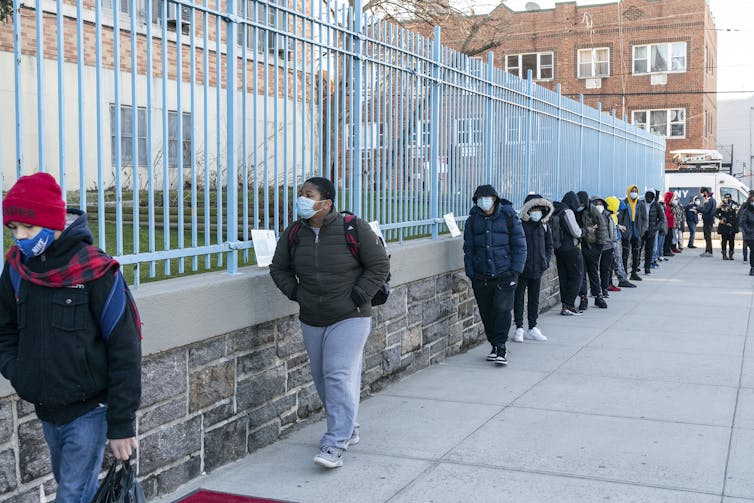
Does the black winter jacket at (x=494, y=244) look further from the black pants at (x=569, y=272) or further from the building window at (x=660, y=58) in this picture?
the building window at (x=660, y=58)

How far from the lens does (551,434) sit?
631 cm

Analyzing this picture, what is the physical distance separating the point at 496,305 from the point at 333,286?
143 inches

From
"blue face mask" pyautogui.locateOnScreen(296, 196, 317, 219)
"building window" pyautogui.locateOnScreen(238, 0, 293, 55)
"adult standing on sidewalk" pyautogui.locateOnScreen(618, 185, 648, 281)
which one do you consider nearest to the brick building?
"adult standing on sidewalk" pyautogui.locateOnScreen(618, 185, 648, 281)

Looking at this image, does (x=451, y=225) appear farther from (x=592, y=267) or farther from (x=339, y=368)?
(x=592, y=267)

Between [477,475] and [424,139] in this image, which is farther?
[424,139]

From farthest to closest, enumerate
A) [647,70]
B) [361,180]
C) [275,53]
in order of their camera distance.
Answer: [647,70] < [361,180] < [275,53]

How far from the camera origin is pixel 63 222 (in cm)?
339

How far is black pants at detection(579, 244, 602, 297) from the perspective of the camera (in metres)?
13.4

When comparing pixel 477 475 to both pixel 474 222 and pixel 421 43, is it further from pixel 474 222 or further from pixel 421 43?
pixel 421 43

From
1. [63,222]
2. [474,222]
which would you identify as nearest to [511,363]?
[474,222]

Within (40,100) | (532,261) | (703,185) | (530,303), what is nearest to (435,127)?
(532,261)

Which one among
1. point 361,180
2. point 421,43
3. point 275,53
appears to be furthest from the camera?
point 421,43

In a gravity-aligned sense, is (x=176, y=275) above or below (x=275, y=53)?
below

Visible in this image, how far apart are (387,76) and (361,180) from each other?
1.05 meters
